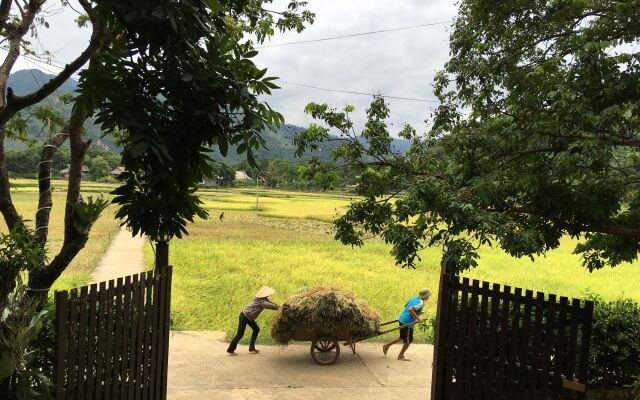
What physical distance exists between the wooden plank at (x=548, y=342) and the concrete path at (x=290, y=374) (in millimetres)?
2230

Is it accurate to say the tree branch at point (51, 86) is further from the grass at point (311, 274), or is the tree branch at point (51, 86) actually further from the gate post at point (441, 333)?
the grass at point (311, 274)

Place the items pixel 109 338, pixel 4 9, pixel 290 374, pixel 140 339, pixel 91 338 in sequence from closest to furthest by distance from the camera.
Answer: pixel 91 338, pixel 109 338, pixel 140 339, pixel 4 9, pixel 290 374

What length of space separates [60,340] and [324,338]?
515 cm

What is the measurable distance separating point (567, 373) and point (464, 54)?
426 centimetres

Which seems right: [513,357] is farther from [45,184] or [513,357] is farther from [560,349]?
[45,184]

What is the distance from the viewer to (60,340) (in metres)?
A: 3.26

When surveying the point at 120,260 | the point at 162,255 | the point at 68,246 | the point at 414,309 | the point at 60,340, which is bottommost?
the point at 120,260

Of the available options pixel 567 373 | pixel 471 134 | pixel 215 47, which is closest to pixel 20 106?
pixel 215 47

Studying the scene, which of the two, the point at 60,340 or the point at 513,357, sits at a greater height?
the point at 60,340

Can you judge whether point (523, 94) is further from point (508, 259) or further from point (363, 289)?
point (508, 259)

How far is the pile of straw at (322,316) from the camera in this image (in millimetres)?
7676

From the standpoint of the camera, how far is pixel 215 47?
10.8 feet

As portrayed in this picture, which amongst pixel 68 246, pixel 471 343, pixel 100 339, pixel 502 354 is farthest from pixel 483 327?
pixel 68 246

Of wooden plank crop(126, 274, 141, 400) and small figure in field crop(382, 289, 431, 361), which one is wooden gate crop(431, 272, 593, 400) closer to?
wooden plank crop(126, 274, 141, 400)
